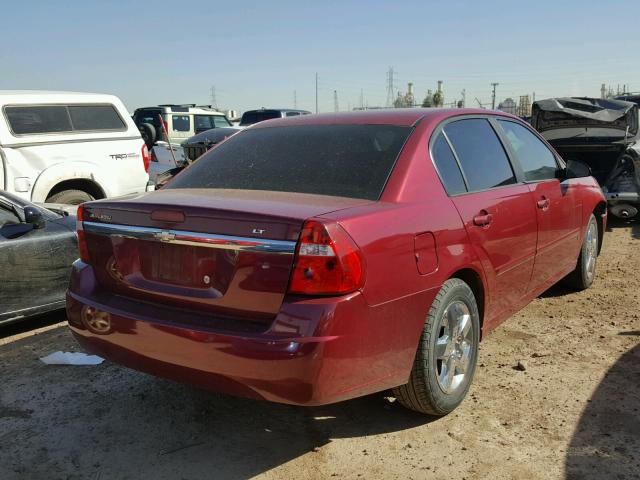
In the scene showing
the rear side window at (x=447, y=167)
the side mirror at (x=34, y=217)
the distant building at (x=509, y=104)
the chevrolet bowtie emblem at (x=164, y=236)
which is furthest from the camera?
the distant building at (x=509, y=104)

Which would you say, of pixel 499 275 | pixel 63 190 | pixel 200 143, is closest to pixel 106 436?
pixel 499 275

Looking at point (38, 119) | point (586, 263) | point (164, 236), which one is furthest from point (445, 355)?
point (38, 119)

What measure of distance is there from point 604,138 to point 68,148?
7341mm

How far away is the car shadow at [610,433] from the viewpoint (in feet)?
8.88

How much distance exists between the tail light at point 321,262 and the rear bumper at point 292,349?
0.17ft

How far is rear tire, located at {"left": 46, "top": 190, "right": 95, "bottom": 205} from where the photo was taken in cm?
750

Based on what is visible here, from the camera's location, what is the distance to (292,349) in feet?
7.83

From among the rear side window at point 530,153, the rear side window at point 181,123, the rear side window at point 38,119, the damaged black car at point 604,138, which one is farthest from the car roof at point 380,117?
the rear side window at point 181,123

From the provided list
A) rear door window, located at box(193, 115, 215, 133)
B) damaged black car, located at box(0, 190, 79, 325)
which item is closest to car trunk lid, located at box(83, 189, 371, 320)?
damaged black car, located at box(0, 190, 79, 325)

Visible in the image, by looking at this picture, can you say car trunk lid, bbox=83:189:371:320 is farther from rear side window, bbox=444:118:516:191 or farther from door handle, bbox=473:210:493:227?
rear side window, bbox=444:118:516:191

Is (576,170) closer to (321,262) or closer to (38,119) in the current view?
(321,262)

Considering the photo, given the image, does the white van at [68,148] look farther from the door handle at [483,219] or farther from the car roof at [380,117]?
the door handle at [483,219]

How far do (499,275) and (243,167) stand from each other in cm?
163

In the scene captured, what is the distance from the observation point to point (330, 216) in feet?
8.25
